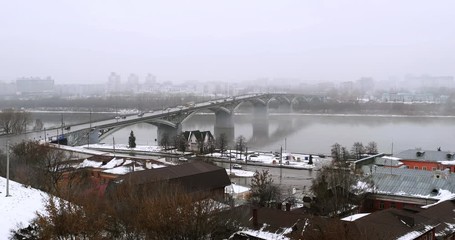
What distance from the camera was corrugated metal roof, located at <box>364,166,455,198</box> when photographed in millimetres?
11016

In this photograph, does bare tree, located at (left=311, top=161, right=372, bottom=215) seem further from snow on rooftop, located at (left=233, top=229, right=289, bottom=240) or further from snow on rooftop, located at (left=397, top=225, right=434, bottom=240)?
snow on rooftop, located at (left=233, top=229, right=289, bottom=240)

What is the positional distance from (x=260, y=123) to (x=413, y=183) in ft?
97.0

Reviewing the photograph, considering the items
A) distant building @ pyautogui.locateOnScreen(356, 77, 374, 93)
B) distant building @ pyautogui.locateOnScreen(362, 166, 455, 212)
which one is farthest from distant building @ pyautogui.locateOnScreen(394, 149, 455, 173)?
distant building @ pyautogui.locateOnScreen(356, 77, 374, 93)

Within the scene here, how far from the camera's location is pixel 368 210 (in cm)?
1102

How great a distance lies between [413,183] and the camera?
11.3m

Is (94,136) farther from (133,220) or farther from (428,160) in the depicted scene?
(133,220)

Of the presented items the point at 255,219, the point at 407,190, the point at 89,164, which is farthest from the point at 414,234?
the point at 89,164

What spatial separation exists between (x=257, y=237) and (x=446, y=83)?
477 feet

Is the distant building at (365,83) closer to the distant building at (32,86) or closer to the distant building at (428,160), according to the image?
the distant building at (32,86)

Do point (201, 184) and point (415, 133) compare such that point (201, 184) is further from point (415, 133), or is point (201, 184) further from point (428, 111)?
point (428, 111)

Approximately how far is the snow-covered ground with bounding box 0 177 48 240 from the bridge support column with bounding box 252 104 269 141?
22.6 metres

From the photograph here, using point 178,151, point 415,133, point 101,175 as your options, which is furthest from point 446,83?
point 101,175

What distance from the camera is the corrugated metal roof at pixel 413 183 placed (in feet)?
36.1

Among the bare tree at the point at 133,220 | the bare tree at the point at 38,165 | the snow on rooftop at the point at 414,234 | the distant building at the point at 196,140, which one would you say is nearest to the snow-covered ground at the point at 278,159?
the distant building at the point at 196,140
